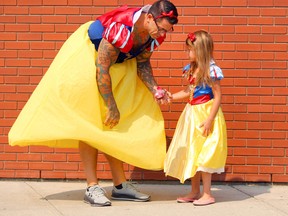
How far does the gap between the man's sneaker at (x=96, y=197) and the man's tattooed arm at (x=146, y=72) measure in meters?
0.95

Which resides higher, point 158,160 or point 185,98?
point 185,98

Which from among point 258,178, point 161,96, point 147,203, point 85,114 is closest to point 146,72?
point 161,96

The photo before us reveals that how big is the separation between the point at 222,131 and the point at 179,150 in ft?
1.28

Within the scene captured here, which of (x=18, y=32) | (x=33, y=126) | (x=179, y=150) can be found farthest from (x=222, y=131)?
(x=18, y=32)

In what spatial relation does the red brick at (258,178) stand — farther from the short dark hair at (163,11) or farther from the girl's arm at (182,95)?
the short dark hair at (163,11)

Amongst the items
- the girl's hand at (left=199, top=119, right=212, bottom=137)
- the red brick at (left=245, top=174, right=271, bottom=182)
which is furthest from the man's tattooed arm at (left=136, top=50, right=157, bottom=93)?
the red brick at (left=245, top=174, right=271, bottom=182)

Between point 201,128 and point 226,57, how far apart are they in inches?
41.8

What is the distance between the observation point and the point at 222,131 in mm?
7121

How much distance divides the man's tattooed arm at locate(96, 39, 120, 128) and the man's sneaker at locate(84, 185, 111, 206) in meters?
0.58

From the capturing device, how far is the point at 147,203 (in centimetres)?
717

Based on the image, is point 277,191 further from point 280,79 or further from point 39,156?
point 39,156

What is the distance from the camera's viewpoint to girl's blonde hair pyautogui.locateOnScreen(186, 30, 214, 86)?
23.1 ft

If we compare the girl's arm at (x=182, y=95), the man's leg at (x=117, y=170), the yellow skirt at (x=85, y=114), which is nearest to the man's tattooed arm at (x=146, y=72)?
the yellow skirt at (x=85, y=114)

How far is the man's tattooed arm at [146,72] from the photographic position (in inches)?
286
